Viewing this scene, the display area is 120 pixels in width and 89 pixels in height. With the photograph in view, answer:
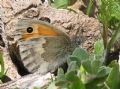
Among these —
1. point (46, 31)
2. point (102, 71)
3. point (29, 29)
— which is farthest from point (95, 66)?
point (29, 29)

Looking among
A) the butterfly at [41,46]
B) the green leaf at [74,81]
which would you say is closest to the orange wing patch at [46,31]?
the butterfly at [41,46]

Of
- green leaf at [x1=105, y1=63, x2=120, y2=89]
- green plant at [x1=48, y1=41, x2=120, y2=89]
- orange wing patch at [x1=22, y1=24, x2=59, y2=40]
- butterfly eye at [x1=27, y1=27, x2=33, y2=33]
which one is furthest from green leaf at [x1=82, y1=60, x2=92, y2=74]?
butterfly eye at [x1=27, y1=27, x2=33, y2=33]

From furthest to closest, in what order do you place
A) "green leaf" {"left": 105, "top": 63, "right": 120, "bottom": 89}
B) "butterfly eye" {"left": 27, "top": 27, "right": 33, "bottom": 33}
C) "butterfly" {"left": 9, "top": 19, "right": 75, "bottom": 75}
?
"butterfly eye" {"left": 27, "top": 27, "right": 33, "bottom": 33} → "butterfly" {"left": 9, "top": 19, "right": 75, "bottom": 75} → "green leaf" {"left": 105, "top": 63, "right": 120, "bottom": 89}

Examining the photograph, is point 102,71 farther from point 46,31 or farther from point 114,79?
point 46,31

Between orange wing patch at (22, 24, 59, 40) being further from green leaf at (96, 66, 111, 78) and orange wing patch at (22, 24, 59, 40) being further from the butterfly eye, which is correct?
green leaf at (96, 66, 111, 78)

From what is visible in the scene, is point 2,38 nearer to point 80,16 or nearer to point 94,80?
point 80,16

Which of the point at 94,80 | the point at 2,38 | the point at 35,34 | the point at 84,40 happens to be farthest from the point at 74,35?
the point at 94,80
